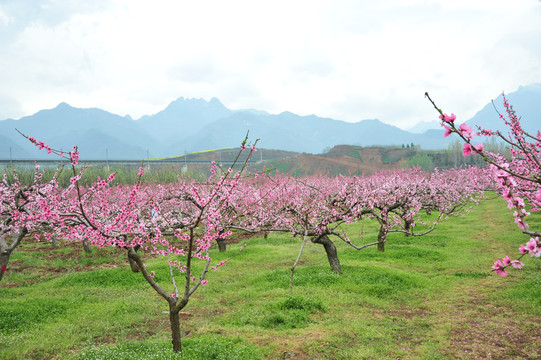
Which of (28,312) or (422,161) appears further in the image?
(422,161)

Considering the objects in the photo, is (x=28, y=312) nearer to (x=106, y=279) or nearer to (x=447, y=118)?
(x=106, y=279)

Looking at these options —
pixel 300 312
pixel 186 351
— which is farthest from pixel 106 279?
pixel 300 312

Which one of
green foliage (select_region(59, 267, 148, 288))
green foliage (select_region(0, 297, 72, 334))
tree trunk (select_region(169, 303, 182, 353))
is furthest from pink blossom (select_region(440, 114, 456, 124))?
green foliage (select_region(59, 267, 148, 288))

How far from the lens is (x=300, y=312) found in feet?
35.6

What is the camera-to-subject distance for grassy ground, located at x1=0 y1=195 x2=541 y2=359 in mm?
8664

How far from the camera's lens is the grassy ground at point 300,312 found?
28.4 feet

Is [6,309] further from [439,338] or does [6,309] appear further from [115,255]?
[439,338]

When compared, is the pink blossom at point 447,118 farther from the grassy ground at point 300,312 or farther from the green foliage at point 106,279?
the green foliage at point 106,279

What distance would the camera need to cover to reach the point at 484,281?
14.3m

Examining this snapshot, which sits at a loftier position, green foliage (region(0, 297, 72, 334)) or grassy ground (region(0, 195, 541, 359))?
green foliage (region(0, 297, 72, 334))

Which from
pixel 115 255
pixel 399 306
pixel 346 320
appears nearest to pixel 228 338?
pixel 346 320

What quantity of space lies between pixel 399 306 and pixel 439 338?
A: 2590 millimetres

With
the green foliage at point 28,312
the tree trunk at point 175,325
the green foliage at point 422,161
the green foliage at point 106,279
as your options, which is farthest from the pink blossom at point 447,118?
the green foliage at point 422,161

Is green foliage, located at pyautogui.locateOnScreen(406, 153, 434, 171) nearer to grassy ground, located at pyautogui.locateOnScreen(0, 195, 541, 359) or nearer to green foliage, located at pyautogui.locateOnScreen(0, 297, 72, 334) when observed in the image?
grassy ground, located at pyautogui.locateOnScreen(0, 195, 541, 359)
